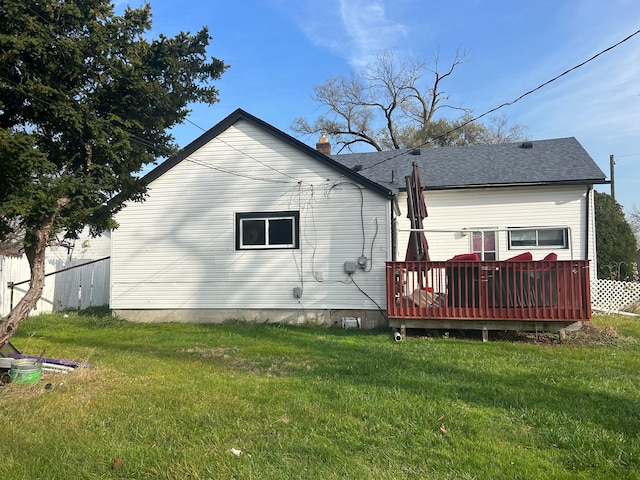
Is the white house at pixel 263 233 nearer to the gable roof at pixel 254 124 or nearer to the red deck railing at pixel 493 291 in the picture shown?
the gable roof at pixel 254 124

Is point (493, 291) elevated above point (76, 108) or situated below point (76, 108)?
below

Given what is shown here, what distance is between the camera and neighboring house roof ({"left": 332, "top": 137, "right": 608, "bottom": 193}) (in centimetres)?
1229

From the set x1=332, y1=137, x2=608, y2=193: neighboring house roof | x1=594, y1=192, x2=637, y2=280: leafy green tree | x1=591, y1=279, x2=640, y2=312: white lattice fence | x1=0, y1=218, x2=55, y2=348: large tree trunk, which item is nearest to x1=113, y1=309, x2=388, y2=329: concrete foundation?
x1=332, y1=137, x2=608, y2=193: neighboring house roof

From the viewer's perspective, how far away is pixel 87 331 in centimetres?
947

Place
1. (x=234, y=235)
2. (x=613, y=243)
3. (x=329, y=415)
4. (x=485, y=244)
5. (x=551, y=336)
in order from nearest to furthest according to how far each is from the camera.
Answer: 1. (x=329, y=415)
2. (x=551, y=336)
3. (x=234, y=235)
4. (x=485, y=244)
5. (x=613, y=243)

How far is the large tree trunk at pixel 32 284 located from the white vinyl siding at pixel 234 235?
5.42 meters

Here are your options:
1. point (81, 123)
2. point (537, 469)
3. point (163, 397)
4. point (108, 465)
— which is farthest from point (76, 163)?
point (537, 469)

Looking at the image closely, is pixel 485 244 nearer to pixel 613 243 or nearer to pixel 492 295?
pixel 492 295

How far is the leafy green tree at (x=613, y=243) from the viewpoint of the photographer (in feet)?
51.3

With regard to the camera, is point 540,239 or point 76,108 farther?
point 540,239

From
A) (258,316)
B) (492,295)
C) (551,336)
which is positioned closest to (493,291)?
(492,295)

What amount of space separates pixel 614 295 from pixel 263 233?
383 inches

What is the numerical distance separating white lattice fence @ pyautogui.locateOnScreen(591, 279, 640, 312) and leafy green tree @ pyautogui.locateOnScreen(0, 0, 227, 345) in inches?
462

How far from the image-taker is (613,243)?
15.9 m
